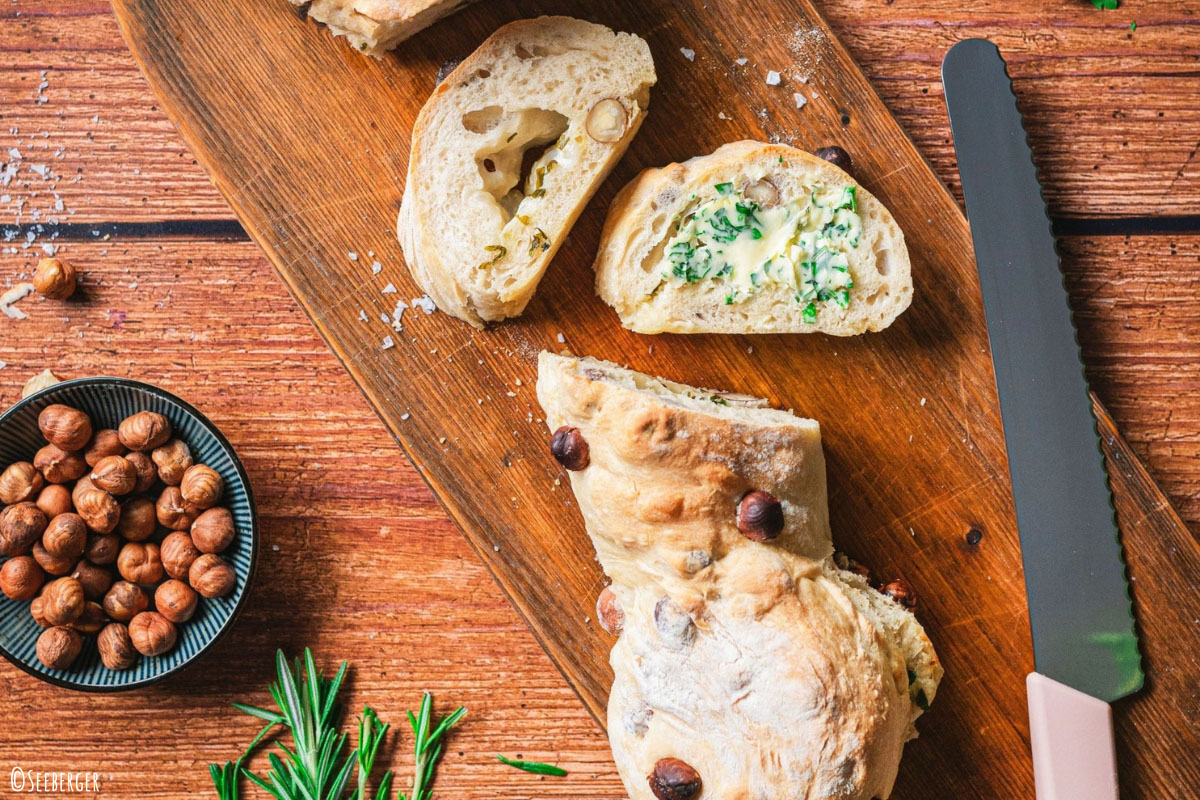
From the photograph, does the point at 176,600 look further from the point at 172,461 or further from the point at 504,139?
the point at 504,139

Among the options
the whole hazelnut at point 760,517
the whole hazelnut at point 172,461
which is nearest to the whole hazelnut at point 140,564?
the whole hazelnut at point 172,461

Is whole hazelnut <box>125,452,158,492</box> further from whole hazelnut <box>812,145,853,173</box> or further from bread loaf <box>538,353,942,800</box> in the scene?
whole hazelnut <box>812,145,853,173</box>

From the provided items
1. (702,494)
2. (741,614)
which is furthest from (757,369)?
(741,614)

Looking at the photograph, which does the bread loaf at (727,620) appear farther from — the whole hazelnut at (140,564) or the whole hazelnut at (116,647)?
the whole hazelnut at (116,647)

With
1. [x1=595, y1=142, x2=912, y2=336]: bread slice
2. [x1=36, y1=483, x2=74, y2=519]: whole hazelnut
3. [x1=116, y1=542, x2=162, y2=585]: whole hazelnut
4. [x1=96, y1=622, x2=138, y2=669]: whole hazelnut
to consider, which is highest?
[x1=595, y1=142, x2=912, y2=336]: bread slice

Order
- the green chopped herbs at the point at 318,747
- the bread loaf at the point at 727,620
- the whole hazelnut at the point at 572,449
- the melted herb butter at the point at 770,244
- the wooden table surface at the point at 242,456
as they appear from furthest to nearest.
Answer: the wooden table surface at the point at 242,456, the green chopped herbs at the point at 318,747, the melted herb butter at the point at 770,244, the whole hazelnut at the point at 572,449, the bread loaf at the point at 727,620

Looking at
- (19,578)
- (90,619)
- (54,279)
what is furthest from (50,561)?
(54,279)

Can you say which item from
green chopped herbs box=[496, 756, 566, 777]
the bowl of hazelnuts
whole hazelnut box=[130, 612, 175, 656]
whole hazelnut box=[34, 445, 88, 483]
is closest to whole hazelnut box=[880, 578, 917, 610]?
green chopped herbs box=[496, 756, 566, 777]
